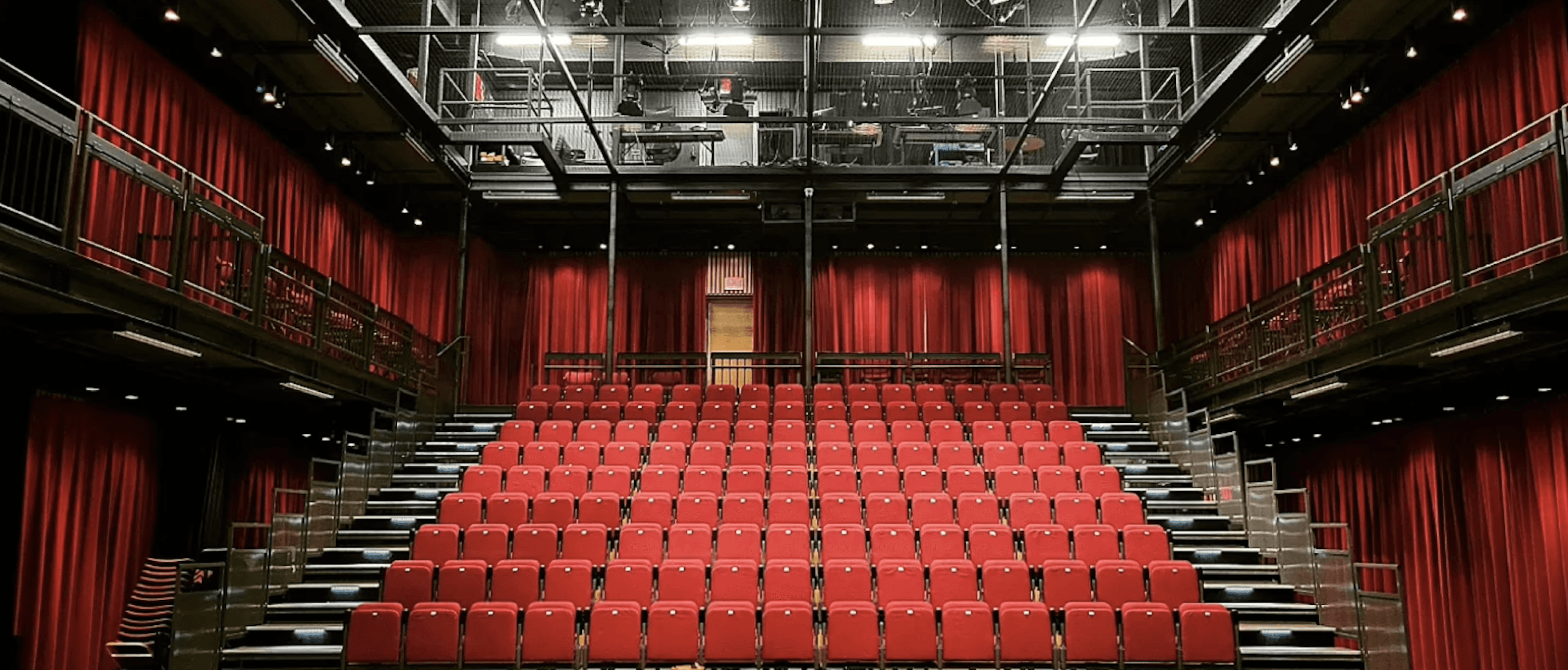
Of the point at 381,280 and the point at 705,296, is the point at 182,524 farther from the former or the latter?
the point at 705,296

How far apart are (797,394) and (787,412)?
2.72 ft

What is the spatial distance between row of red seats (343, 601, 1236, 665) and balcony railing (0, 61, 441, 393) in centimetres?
282

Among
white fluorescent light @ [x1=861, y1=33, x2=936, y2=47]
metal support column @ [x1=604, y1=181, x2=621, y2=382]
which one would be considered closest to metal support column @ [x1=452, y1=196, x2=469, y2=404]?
metal support column @ [x1=604, y1=181, x2=621, y2=382]

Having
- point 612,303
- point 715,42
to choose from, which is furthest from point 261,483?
point 715,42

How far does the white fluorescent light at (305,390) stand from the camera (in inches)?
364

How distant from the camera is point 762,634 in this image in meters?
7.55

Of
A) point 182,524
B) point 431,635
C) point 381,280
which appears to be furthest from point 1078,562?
point 381,280

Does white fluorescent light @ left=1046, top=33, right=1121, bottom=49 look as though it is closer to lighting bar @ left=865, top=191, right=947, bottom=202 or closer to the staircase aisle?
lighting bar @ left=865, top=191, right=947, bottom=202

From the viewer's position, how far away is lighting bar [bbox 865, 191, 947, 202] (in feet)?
46.9

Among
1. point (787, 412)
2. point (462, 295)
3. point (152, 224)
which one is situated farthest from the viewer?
point (462, 295)

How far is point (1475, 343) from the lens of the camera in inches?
278

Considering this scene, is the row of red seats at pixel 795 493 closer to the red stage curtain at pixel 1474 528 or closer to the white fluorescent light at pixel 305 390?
the white fluorescent light at pixel 305 390

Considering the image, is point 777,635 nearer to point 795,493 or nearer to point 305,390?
point 795,493

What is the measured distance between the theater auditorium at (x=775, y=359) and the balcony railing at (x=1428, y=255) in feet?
0.21
